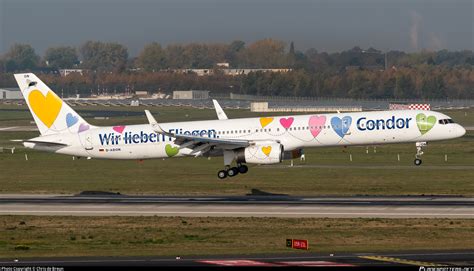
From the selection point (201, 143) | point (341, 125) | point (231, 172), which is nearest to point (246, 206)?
point (231, 172)

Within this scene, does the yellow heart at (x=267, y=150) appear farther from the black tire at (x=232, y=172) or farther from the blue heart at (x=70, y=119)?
the blue heart at (x=70, y=119)

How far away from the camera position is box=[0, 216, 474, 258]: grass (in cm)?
4262

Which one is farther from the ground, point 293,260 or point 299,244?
point 293,260

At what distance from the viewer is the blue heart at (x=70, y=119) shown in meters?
68.7

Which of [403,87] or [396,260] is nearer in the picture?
[396,260]

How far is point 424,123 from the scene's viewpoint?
64.2 m

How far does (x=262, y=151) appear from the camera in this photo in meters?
63.6

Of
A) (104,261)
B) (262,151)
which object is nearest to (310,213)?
(262,151)

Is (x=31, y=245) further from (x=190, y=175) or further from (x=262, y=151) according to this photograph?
(x=190, y=175)

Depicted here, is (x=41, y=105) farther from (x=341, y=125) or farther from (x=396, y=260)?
(x=396, y=260)

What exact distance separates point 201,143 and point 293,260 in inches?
1089

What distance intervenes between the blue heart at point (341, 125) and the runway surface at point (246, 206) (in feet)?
14.8

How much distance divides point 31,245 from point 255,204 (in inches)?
711

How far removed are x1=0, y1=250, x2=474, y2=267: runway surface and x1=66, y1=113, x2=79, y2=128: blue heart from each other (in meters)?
29.8
